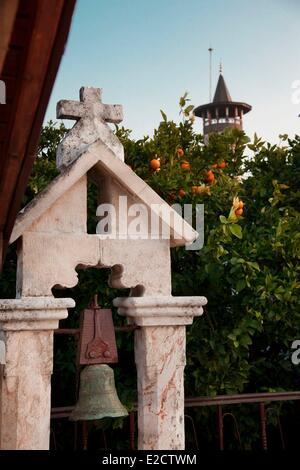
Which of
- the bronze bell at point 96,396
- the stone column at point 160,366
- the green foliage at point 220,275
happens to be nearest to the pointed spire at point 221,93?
the green foliage at point 220,275

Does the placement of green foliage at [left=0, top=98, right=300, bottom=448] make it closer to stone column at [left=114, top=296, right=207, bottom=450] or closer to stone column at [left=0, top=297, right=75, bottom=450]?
stone column at [left=114, top=296, right=207, bottom=450]

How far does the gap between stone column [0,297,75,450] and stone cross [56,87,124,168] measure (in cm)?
84

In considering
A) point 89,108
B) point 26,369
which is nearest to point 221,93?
point 89,108

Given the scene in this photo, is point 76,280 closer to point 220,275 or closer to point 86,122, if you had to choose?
point 86,122

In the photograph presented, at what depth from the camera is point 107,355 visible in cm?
343

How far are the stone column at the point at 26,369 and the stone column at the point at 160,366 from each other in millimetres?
518

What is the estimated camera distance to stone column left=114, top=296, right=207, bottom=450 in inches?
133

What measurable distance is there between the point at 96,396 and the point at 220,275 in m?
1.98

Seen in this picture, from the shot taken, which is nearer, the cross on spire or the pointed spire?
the cross on spire

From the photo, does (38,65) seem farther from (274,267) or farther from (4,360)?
(274,267)

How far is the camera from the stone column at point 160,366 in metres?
3.38

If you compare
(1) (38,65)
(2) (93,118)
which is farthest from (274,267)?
(1) (38,65)

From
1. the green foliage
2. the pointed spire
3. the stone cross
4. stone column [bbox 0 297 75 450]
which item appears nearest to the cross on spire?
the stone cross

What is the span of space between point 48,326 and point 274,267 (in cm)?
284
